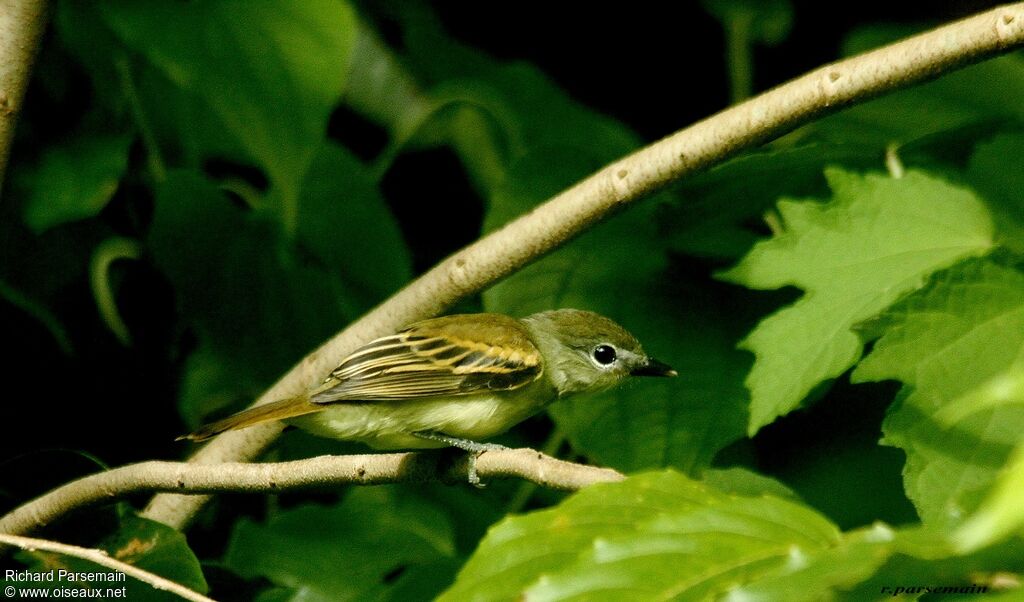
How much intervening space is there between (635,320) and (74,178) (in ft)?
5.96

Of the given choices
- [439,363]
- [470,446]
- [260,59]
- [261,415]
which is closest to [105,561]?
[261,415]

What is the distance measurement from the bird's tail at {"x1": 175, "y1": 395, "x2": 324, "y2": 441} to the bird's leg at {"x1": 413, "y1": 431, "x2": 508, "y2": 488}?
287 mm

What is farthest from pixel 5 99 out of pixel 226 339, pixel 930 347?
pixel 930 347

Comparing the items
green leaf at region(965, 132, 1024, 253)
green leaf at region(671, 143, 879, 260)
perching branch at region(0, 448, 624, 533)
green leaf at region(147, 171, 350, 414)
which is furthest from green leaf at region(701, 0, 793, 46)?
perching branch at region(0, 448, 624, 533)

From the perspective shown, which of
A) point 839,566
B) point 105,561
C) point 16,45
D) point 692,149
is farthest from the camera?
point 16,45

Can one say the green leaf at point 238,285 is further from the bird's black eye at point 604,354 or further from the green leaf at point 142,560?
the green leaf at point 142,560

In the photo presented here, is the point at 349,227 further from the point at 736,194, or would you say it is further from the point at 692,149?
the point at 692,149

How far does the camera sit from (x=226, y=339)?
3.30 metres

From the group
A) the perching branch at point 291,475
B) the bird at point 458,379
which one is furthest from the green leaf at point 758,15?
the perching branch at point 291,475

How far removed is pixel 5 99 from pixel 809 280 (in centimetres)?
184

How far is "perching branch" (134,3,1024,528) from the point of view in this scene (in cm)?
196

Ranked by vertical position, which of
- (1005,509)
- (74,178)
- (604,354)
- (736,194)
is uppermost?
(74,178)

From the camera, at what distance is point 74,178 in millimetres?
3223

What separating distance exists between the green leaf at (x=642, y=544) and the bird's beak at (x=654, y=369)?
4.12 feet
